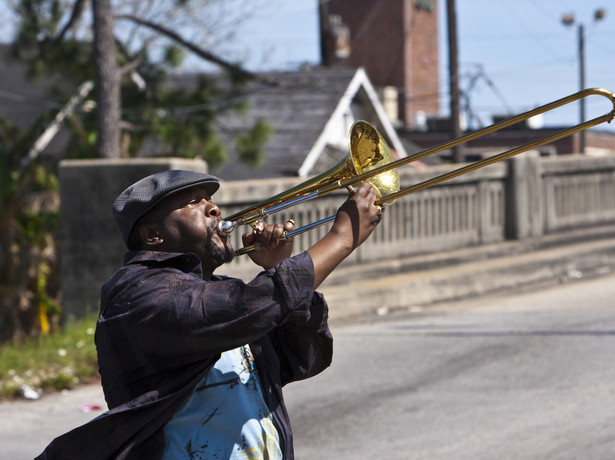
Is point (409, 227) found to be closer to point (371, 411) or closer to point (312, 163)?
point (371, 411)

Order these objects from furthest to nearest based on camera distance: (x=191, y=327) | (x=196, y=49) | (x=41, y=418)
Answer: (x=196, y=49)
(x=41, y=418)
(x=191, y=327)

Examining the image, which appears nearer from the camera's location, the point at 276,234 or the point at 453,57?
A: the point at 276,234

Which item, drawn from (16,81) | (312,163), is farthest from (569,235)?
(16,81)

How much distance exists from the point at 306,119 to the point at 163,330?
67.4 feet

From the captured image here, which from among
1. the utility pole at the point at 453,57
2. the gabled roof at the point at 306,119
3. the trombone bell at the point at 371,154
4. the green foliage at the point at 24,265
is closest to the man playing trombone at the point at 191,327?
the trombone bell at the point at 371,154

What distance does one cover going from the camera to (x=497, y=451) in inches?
215

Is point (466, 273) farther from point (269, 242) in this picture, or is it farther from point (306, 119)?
point (306, 119)

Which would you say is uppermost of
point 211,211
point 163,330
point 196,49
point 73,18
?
point 73,18

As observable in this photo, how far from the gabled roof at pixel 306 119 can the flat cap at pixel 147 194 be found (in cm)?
1800

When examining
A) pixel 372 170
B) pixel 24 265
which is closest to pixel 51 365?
pixel 24 265

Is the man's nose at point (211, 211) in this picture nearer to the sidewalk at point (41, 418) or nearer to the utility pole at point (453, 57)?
the sidewalk at point (41, 418)

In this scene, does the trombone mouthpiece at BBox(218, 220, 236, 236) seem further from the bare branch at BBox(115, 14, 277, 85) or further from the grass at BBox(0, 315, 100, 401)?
the bare branch at BBox(115, 14, 277, 85)

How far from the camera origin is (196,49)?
44.1 ft

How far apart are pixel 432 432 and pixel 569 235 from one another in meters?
7.93
